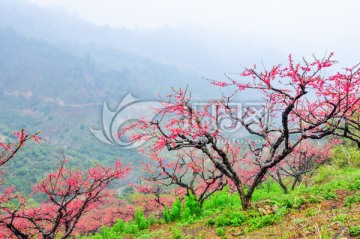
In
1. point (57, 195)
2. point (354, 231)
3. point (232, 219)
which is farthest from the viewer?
point (57, 195)

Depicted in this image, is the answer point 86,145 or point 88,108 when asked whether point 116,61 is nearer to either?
point 88,108

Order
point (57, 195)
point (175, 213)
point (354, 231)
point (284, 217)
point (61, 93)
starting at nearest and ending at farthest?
1. point (354, 231)
2. point (284, 217)
3. point (57, 195)
4. point (175, 213)
5. point (61, 93)

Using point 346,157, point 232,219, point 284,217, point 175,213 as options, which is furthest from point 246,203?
point 346,157

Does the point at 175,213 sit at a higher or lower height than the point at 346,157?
lower

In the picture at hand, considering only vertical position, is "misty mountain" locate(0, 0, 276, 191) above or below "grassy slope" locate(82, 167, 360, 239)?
above

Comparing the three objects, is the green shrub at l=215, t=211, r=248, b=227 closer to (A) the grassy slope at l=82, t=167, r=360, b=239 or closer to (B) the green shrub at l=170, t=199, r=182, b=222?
(A) the grassy slope at l=82, t=167, r=360, b=239

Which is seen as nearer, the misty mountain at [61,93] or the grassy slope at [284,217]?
the grassy slope at [284,217]

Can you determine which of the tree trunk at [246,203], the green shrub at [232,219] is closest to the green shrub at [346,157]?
the tree trunk at [246,203]

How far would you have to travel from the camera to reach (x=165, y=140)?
23.2ft

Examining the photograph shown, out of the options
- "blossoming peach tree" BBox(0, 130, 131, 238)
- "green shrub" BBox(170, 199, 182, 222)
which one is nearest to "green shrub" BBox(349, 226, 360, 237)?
"blossoming peach tree" BBox(0, 130, 131, 238)

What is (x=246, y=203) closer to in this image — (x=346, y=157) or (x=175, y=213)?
(x=175, y=213)

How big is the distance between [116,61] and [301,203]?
652 ft

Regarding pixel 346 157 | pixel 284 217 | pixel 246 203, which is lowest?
pixel 346 157

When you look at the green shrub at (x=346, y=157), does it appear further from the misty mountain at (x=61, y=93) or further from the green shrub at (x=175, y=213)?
the misty mountain at (x=61, y=93)
